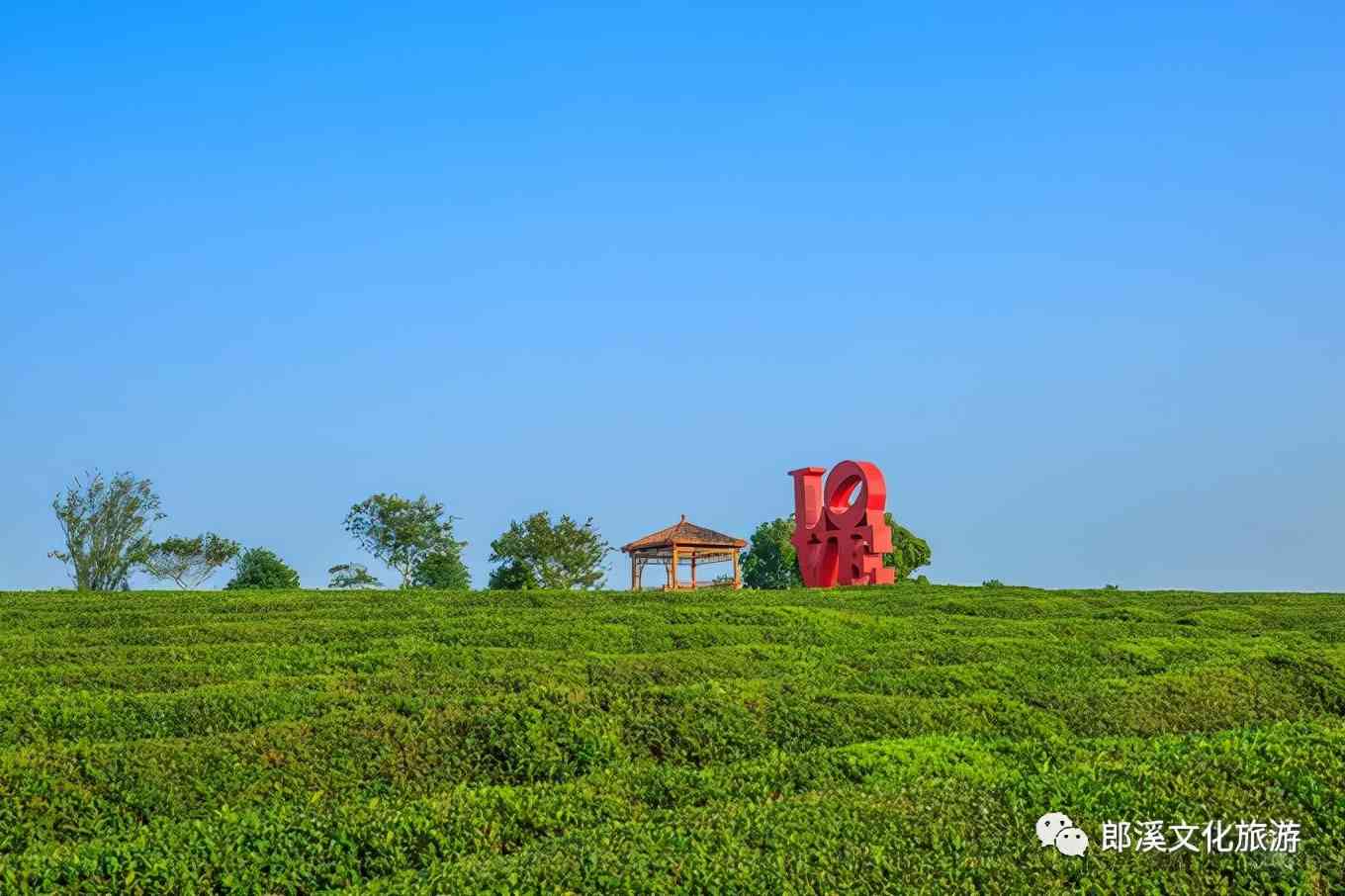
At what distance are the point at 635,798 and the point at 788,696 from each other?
245 centimetres

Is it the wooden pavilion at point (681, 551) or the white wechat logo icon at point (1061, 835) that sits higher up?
the wooden pavilion at point (681, 551)

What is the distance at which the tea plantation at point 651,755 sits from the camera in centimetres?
511

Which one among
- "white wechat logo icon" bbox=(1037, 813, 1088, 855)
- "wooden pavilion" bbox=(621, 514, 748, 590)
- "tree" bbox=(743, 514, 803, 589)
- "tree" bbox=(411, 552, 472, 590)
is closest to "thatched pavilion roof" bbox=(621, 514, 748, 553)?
"wooden pavilion" bbox=(621, 514, 748, 590)

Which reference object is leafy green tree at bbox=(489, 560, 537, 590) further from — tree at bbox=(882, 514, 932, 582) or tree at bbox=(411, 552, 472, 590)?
tree at bbox=(882, 514, 932, 582)

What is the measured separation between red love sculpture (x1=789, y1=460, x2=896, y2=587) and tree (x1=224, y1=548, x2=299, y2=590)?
13761 millimetres

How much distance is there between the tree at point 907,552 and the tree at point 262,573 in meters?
23.3

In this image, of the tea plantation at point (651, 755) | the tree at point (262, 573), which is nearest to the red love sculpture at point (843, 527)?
the tea plantation at point (651, 755)

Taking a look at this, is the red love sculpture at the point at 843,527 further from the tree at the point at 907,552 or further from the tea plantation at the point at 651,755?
the tree at the point at 907,552

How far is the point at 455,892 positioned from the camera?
4891 mm

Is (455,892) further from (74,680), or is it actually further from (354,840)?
(74,680)

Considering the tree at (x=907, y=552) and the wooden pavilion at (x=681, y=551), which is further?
the tree at (x=907, y=552)

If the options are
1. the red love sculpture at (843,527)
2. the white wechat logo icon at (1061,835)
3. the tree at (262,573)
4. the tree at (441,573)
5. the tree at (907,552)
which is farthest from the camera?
the tree at (907,552)

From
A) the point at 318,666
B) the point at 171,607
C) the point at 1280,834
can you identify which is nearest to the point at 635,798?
the point at 1280,834

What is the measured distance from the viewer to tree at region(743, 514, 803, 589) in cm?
5062
